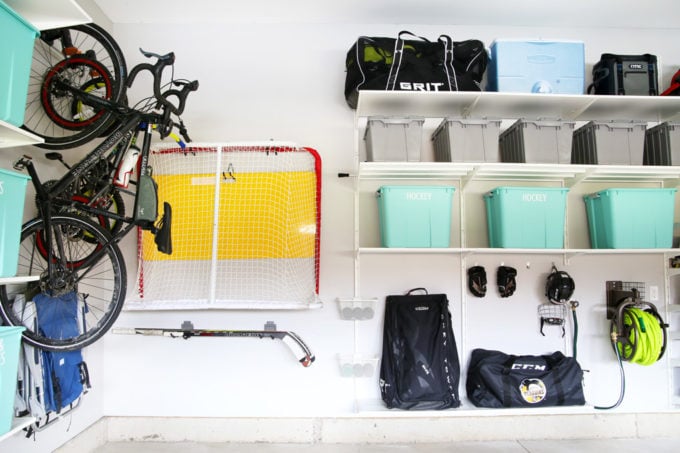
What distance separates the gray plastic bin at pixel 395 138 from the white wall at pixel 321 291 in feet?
1.39

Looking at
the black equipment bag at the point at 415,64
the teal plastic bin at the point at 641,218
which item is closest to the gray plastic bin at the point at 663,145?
the teal plastic bin at the point at 641,218

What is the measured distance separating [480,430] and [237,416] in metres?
1.67

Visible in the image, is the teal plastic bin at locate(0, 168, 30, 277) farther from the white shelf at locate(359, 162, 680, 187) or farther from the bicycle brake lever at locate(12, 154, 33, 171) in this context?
the white shelf at locate(359, 162, 680, 187)

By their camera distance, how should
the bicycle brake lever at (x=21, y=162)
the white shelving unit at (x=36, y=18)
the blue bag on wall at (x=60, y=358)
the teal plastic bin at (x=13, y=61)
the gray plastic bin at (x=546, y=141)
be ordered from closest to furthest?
the teal plastic bin at (x=13, y=61) → the white shelving unit at (x=36, y=18) → the bicycle brake lever at (x=21, y=162) → the blue bag on wall at (x=60, y=358) → the gray plastic bin at (x=546, y=141)

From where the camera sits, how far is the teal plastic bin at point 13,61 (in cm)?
159

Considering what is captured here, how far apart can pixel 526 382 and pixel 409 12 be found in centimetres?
264

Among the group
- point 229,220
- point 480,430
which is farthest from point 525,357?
point 229,220

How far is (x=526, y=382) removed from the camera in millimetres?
2699

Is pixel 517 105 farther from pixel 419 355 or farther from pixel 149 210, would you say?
pixel 149 210

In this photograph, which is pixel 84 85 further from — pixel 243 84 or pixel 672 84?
pixel 672 84

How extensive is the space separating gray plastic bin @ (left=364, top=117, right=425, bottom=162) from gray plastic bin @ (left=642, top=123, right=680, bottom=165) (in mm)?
1624

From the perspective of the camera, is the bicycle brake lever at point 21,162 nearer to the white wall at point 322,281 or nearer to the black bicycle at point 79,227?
the black bicycle at point 79,227

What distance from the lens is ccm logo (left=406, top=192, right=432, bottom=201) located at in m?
2.60

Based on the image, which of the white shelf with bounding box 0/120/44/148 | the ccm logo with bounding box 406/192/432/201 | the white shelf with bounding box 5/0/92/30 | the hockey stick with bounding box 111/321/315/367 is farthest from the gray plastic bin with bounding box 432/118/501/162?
the white shelf with bounding box 0/120/44/148
